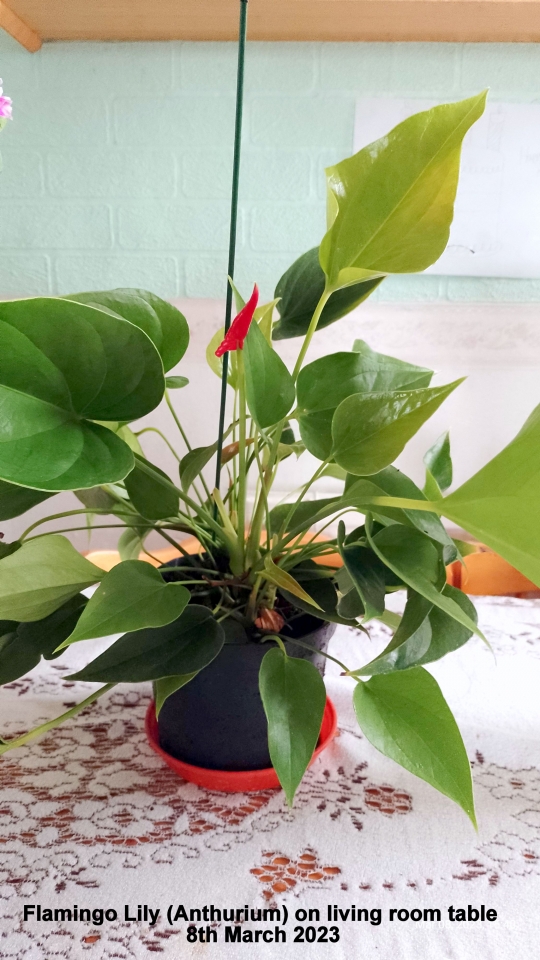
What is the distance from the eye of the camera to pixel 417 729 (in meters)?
0.38

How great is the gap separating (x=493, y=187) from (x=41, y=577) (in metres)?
1.35

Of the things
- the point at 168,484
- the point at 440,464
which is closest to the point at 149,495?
the point at 168,484

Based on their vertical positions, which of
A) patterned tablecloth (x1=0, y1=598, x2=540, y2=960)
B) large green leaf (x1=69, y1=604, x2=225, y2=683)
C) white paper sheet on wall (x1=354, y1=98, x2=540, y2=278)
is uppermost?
white paper sheet on wall (x1=354, y1=98, x2=540, y2=278)

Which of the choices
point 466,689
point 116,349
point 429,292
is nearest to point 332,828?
point 466,689

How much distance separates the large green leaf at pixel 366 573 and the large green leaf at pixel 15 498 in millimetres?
196

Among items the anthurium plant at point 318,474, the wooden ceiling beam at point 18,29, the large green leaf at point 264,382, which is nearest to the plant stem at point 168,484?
the anthurium plant at point 318,474

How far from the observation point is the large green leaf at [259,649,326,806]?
1.19 feet

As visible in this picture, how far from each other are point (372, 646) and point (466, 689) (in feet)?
0.40

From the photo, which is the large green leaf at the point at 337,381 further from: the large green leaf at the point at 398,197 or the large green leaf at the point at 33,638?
the large green leaf at the point at 33,638

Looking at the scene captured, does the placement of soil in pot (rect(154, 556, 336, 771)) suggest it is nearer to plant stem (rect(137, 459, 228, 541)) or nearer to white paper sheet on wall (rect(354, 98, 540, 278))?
plant stem (rect(137, 459, 228, 541))

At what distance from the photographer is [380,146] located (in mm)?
368

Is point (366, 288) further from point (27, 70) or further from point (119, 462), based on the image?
point (27, 70)

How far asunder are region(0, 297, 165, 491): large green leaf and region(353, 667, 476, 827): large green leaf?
201 mm

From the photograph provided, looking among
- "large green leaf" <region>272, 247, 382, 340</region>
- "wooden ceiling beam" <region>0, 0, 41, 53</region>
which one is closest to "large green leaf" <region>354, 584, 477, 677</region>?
"large green leaf" <region>272, 247, 382, 340</region>
